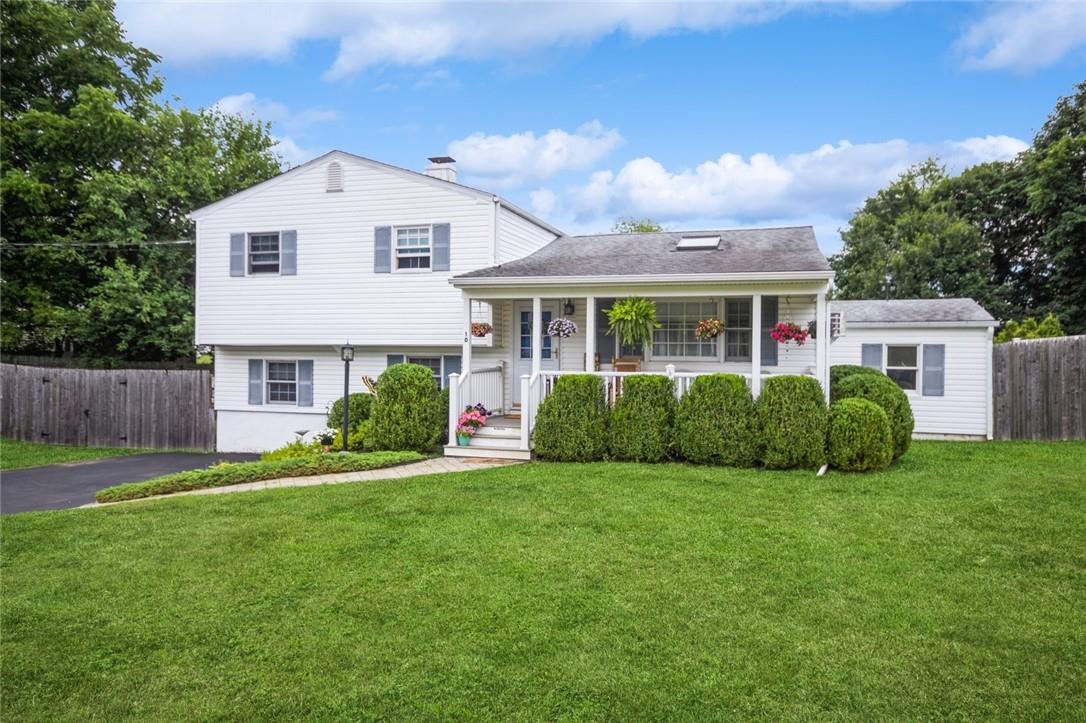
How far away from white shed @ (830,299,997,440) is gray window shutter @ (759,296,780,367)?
7.00ft

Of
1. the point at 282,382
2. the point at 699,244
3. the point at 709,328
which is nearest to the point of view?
the point at 709,328

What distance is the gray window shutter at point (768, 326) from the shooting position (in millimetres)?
11859

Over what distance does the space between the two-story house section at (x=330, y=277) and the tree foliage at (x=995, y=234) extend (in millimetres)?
14611

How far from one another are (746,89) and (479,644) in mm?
12268

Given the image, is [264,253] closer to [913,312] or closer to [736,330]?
[736,330]

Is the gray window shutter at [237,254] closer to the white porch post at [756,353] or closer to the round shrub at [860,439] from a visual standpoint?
the white porch post at [756,353]

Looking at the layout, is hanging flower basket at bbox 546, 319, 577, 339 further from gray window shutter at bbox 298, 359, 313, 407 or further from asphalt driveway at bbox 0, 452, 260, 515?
asphalt driveway at bbox 0, 452, 260, 515

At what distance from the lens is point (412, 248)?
13.7 m

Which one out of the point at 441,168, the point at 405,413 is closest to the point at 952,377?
the point at 405,413

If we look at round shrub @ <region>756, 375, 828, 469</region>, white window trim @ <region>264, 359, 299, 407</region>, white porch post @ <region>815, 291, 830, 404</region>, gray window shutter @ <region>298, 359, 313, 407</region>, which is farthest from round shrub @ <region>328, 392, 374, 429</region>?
white porch post @ <region>815, 291, 830, 404</region>

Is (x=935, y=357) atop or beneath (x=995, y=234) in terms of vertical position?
beneath

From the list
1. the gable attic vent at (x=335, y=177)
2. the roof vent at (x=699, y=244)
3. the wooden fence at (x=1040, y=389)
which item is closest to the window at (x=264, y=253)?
the gable attic vent at (x=335, y=177)

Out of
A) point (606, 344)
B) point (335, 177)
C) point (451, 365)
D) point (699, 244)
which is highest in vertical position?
point (335, 177)

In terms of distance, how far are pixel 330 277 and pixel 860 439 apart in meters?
10.4
